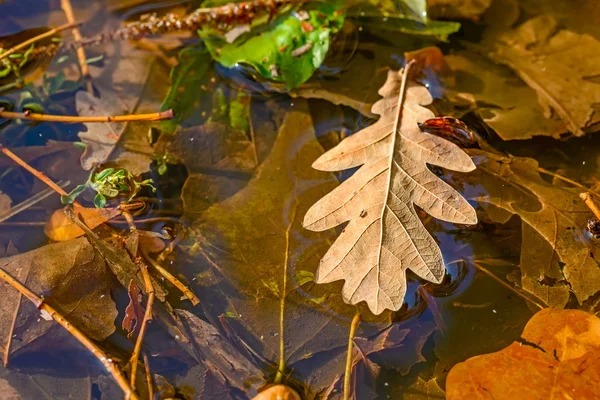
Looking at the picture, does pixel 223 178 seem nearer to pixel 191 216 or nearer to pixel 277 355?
pixel 191 216

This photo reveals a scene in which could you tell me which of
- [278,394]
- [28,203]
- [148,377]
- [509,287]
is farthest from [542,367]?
[28,203]

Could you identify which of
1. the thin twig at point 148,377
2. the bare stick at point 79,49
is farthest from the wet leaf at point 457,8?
the thin twig at point 148,377

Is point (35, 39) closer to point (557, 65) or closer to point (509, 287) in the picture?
point (509, 287)

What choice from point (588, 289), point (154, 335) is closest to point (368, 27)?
point (588, 289)

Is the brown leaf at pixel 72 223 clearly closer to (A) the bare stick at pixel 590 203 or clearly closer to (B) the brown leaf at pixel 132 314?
(B) the brown leaf at pixel 132 314

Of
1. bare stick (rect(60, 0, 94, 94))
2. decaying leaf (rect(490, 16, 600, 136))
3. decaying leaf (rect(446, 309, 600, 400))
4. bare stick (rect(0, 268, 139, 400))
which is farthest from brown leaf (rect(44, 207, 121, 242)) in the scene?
decaying leaf (rect(490, 16, 600, 136))

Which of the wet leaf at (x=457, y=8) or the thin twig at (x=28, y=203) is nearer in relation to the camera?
the thin twig at (x=28, y=203)

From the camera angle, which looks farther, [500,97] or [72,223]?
[500,97]
